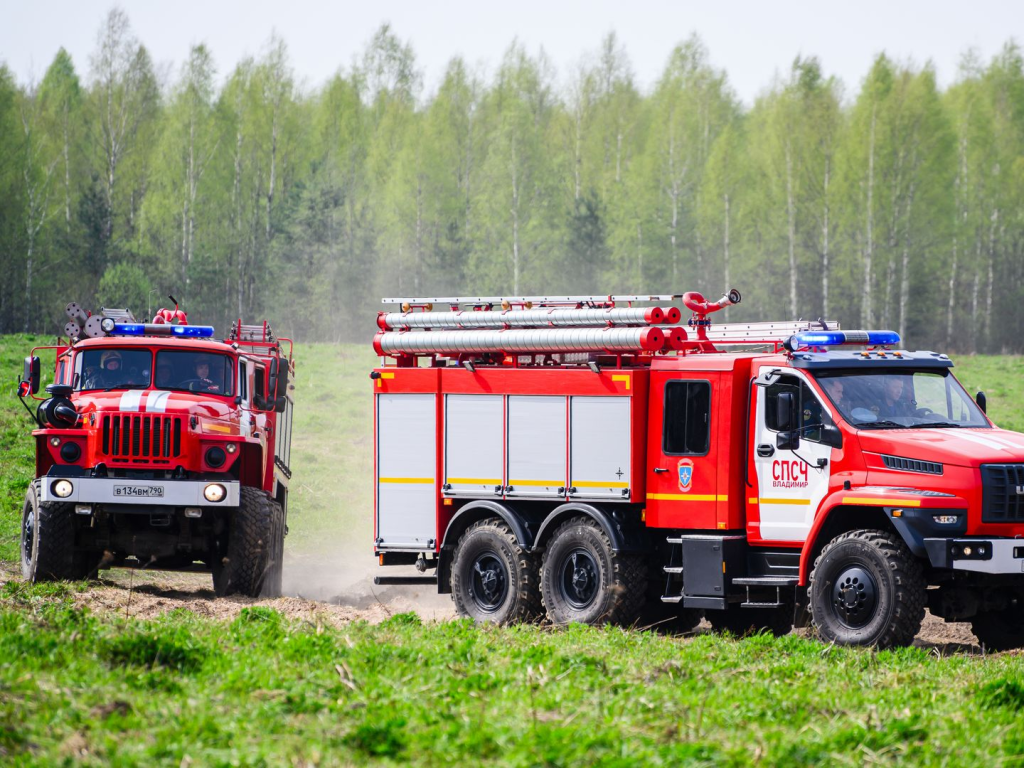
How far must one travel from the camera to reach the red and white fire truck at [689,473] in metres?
11.5

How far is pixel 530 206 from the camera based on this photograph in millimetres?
55938

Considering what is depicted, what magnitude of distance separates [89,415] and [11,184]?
3957cm

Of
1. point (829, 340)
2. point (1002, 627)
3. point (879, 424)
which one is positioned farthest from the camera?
point (829, 340)

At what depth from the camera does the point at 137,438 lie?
14812mm

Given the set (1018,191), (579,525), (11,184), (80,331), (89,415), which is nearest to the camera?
(579,525)

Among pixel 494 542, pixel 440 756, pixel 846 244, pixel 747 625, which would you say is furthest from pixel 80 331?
pixel 846 244

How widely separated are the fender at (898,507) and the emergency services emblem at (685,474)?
1449 millimetres

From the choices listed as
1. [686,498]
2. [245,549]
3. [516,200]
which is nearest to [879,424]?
[686,498]

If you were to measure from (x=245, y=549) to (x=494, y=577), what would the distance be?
2.74 m

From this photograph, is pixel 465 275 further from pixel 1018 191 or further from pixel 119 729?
pixel 119 729

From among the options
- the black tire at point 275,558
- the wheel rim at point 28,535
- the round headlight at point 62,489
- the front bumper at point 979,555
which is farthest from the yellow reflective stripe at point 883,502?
the wheel rim at point 28,535

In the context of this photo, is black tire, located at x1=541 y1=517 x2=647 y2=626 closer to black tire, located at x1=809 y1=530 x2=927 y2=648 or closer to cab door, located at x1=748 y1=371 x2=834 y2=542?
cab door, located at x1=748 y1=371 x2=834 y2=542

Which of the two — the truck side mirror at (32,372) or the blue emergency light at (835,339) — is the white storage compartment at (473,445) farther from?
the truck side mirror at (32,372)

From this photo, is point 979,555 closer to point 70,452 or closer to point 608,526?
point 608,526
